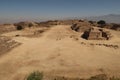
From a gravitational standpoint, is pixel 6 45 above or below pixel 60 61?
above

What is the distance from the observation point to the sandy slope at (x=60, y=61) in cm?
2222

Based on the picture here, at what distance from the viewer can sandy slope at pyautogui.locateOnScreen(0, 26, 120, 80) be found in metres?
22.2

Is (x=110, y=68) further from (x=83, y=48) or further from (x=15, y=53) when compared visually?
(x=15, y=53)

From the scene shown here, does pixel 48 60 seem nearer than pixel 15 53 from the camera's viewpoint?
Yes

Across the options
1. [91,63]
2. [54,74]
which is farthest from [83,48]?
[54,74]

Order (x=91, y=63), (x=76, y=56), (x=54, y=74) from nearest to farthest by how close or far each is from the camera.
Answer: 1. (x=54, y=74)
2. (x=91, y=63)
3. (x=76, y=56)

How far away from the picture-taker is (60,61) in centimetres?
2550

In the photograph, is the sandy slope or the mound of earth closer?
the sandy slope

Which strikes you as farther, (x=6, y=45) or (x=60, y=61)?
(x=6, y=45)

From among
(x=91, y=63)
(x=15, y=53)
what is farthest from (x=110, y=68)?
(x=15, y=53)

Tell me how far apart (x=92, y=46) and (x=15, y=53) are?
11158mm

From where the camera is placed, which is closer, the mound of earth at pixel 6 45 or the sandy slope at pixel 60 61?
the sandy slope at pixel 60 61

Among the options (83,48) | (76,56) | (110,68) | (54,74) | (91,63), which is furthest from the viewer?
(83,48)

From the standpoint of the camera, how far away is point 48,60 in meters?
26.0
